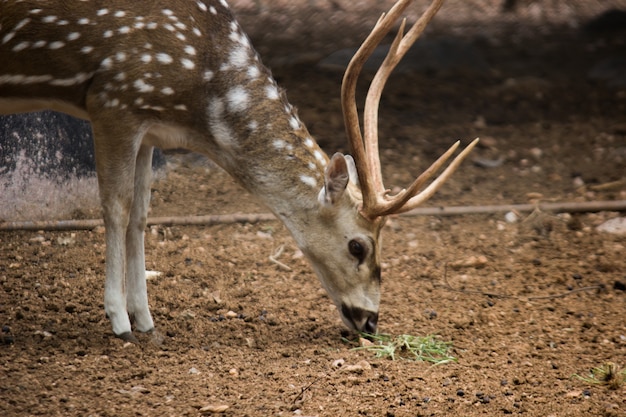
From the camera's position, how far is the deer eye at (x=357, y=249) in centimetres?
413

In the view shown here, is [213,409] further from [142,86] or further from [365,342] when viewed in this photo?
[142,86]

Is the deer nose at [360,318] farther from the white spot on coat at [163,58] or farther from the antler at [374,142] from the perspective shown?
the white spot on coat at [163,58]

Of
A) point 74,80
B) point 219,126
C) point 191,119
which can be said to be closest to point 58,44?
point 74,80

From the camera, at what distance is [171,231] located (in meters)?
5.62

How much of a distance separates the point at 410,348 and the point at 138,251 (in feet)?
4.71

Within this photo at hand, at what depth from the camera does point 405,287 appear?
5.05 m

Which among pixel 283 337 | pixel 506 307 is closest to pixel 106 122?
pixel 283 337

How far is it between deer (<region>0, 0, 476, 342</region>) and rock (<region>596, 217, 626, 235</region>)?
96.6 inches

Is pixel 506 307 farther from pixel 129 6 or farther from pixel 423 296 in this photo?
pixel 129 6

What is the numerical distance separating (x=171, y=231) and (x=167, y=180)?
930mm

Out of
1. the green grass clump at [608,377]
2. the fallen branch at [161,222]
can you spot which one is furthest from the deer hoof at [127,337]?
the green grass clump at [608,377]

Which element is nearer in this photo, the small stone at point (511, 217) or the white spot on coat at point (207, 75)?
the white spot on coat at point (207, 75)

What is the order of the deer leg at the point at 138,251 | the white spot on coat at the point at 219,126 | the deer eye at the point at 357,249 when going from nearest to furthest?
the white spot on coat at the point at 219,126 → the deer eye at the point at 357,249 → the deer leg at the point at 138,251

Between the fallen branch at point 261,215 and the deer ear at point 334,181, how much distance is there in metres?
1.85
